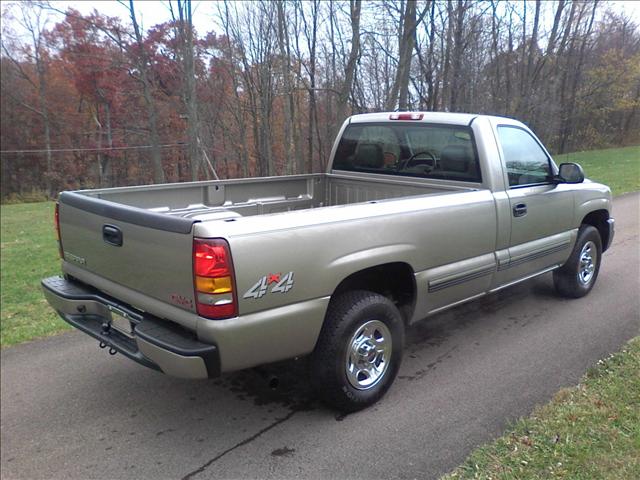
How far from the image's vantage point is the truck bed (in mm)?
4191

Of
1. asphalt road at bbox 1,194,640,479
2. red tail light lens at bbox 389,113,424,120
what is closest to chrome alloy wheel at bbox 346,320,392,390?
asphalt road at bbox 1,194,640,479

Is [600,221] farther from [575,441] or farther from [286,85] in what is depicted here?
[286,85]

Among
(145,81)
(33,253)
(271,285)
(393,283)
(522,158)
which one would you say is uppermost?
(145,81)

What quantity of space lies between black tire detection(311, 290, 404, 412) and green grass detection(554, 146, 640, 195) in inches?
294

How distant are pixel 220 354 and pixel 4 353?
9.66ft

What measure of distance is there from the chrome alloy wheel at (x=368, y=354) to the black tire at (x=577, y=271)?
2.81 meters

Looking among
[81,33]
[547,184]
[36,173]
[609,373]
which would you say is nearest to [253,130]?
[81,33]

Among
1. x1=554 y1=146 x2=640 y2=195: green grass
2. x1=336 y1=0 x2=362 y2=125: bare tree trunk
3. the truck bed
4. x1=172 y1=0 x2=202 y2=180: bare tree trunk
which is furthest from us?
x1=336 y1=0 x2=362 y2=125: bare tree trunk

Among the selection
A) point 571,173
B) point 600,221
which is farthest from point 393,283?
point 600,221

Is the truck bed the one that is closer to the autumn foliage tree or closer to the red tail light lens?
the red tail light lens

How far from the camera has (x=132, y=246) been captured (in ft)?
9.92

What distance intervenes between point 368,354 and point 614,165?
11.8 meters

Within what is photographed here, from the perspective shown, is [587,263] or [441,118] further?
[587,263]

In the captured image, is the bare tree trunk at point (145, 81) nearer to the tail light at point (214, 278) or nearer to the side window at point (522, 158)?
the side window at point (522, 158)
